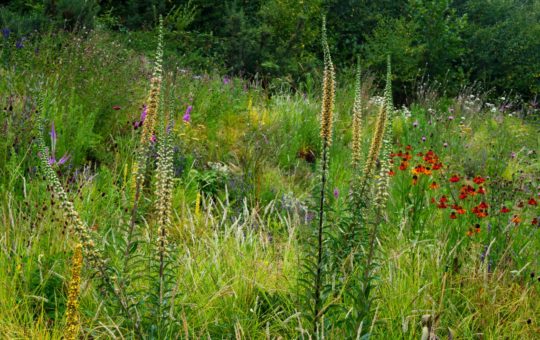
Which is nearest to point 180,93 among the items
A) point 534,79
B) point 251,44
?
point 251,44

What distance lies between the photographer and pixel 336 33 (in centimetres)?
1848

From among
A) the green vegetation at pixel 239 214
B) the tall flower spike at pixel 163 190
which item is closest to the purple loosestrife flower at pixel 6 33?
the green vegetation at pixel 239 214

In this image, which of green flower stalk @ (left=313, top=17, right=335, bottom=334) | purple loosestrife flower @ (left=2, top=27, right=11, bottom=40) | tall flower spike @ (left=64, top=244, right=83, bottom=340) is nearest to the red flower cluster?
green flower stalk @ (left=313, top=17, right=335, bottom=334)

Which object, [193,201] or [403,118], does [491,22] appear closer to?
[403,118]

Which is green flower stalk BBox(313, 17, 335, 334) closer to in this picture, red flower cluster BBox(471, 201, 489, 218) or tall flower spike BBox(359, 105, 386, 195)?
tall flower spike BBox(359, 105, 386, 195)

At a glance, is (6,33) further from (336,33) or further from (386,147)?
(336,33)

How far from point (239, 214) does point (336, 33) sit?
14777 millimetres

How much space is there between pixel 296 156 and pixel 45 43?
3.22m

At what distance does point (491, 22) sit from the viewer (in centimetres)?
2231

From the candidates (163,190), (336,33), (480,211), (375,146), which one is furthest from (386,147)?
(336,33)

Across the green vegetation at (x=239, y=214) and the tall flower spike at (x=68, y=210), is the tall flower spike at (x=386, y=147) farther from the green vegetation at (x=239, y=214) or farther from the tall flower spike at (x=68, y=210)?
the tall flower spike at (x=68, y=210)

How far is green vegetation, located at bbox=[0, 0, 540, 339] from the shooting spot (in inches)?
98.8

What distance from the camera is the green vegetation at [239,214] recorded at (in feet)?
8.23

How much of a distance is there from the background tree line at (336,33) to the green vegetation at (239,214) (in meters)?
3.67
